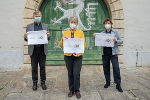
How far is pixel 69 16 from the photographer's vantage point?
22.2 ft

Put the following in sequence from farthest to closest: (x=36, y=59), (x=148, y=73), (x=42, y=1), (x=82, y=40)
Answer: (x=42, y=1) → (x=148, y=73) → (x=36, y=59) → (x=82, y=40)

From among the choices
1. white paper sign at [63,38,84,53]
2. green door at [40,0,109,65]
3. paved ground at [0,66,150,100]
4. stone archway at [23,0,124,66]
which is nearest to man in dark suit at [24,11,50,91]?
paved ground at [0,66,150,100]

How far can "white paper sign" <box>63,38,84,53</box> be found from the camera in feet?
11.9

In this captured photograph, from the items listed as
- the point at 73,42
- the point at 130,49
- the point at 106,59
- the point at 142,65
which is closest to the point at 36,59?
the point at 73,42

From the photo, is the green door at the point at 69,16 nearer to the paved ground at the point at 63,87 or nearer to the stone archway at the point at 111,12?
the stone archway at the point at 111,12

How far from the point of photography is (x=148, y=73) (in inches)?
241

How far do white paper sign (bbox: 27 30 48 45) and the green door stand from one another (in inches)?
106

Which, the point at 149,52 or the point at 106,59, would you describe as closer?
the point at 106,59

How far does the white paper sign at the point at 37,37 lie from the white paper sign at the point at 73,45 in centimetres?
62

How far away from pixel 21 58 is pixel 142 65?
470 cm

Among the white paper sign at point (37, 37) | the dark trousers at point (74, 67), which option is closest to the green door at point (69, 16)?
the white paper sign at point (37, 37)

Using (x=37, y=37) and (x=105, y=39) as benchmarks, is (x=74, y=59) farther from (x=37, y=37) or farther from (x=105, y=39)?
(x=37, y=37)

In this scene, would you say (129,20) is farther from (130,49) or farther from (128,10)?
(130,49)

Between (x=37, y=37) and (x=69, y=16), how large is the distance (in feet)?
10.0
